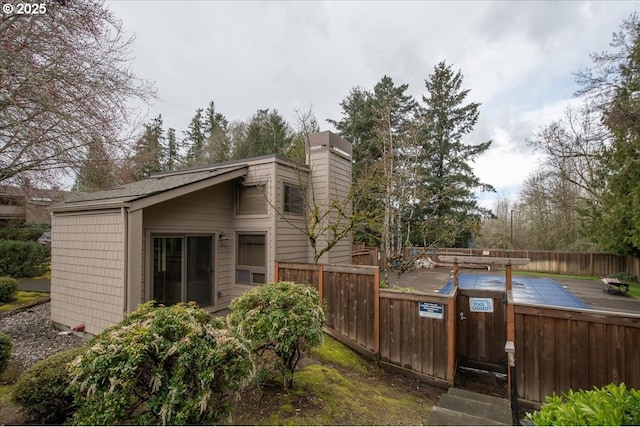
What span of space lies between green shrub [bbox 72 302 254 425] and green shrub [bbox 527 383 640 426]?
2.31 metres

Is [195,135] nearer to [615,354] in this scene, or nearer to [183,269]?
[183,269]

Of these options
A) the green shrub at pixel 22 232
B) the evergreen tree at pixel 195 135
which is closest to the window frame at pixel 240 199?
the green shrub at pixel 22 232

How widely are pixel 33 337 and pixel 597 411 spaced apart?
8.92 m

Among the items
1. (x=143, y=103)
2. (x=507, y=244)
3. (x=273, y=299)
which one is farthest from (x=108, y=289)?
(x=507, y=244)

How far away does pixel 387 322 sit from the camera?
18.5 feet

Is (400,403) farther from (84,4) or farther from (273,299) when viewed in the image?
(84,4)

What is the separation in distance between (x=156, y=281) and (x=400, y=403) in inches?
212

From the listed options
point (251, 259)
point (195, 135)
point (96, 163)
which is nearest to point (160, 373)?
point (251, 259)

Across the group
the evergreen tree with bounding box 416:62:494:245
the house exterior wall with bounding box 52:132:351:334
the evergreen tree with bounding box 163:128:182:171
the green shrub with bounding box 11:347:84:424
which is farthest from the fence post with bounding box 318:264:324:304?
the evergreen tree with bounding box 163:128:182:171

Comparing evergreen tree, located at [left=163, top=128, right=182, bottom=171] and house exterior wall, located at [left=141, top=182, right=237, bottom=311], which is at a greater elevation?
evergreen tree, located at [left=163, top=128, right=182, bottom=171]

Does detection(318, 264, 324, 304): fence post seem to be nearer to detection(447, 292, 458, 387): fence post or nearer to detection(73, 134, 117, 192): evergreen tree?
detection(447, 292, 458, 387): fence post

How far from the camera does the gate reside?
564 centimetres

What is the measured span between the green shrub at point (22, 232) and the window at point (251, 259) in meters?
16.1

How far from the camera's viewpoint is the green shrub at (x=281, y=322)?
351cm
